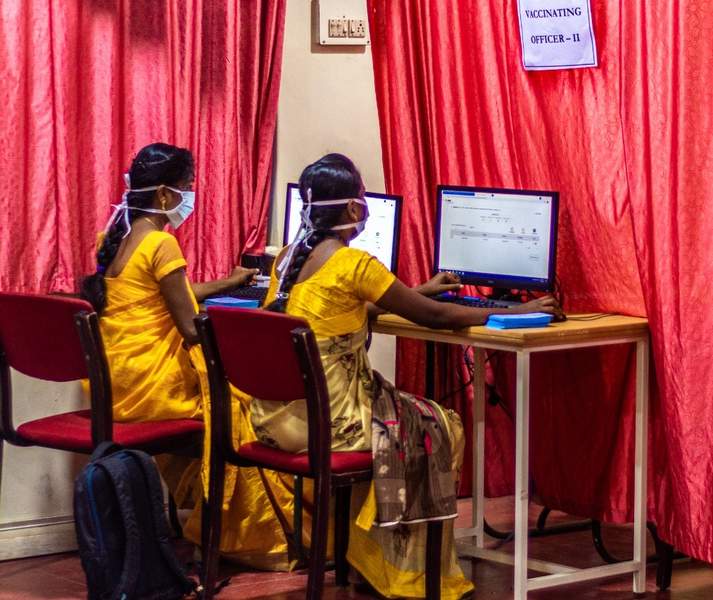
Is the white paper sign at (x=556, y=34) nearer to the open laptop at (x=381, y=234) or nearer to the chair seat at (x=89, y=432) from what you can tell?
the open laptop at (x=381, y=234)

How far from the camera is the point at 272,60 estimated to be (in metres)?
4.45

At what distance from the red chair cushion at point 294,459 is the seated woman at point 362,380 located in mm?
25

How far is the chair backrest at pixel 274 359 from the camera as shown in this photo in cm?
307

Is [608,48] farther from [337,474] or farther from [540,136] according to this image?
[337,474]

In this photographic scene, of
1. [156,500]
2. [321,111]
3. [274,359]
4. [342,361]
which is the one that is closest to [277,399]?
[274,359]

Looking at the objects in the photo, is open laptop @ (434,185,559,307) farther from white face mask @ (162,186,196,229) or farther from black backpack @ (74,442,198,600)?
black backpack @ (74,442,198,600)

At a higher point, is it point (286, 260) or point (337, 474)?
point (286, 260)

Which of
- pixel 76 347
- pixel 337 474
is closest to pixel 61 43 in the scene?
pixel 76 347

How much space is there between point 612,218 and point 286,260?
3.10ft

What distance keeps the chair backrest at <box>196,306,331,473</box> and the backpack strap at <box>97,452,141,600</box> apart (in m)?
0.38

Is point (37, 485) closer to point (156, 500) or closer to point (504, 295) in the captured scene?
point (156, 500)

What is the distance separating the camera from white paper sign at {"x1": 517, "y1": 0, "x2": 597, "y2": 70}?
3762 mm

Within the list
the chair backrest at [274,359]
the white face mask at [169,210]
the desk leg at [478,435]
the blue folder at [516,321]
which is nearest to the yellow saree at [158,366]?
the white face mask at [169,210]

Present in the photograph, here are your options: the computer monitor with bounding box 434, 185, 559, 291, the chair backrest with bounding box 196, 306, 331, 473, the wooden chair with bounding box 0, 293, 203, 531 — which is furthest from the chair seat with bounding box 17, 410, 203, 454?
the computer monitor with bounding box 434, 185, 559, 291
